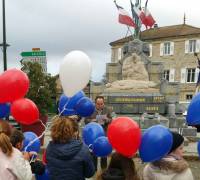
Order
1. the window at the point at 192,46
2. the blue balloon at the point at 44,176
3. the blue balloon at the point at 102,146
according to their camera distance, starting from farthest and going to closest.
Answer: the window at the point at 192,46
the blue balloon at the point at 102,146
the blue balloon at the point at 44,176

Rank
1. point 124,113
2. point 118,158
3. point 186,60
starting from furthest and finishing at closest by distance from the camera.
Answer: point 186,60
point 124,113
point 118,158

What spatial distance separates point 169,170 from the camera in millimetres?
2764

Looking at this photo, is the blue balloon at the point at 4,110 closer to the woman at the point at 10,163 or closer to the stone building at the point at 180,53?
the woman at the point at 10,163

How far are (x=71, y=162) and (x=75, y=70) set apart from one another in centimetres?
127

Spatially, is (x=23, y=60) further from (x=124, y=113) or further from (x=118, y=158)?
(x=118, y=158)

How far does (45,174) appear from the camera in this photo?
3652 millimetres

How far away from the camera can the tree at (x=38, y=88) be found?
9289 mm

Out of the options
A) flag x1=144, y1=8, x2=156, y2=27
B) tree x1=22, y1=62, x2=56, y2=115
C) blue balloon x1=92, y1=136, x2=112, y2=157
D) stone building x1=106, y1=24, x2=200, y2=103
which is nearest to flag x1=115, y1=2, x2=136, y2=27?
flag x1=144, y1=8, x2=156, y2=27

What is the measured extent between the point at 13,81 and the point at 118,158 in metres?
1.91

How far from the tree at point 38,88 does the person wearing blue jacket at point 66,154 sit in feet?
19.7

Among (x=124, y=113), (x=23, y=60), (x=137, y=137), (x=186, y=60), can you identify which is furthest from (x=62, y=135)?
(x=186, y=60)

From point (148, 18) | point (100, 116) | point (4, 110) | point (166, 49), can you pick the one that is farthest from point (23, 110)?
point (166, 49)

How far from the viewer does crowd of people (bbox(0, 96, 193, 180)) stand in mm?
2811

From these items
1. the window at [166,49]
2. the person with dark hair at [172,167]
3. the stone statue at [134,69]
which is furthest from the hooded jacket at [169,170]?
the window at [166,49]
